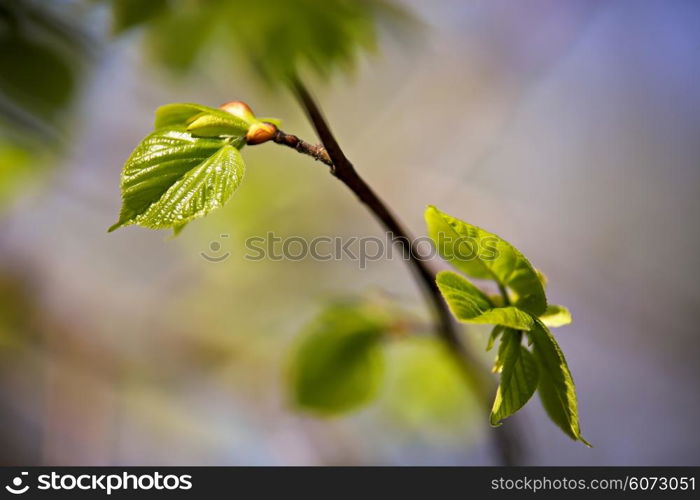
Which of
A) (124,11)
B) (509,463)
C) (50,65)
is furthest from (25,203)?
(509,463)

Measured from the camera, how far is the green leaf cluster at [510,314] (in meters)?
0.50

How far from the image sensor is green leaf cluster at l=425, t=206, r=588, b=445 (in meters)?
0.50

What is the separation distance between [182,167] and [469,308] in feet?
0.92

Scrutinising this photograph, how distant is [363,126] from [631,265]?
3.58 feet

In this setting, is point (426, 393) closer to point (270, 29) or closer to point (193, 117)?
point (270, 29)

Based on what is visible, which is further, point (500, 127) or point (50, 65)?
point (500, 127)

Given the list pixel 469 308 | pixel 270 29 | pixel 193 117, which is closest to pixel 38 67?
pixel 270 29

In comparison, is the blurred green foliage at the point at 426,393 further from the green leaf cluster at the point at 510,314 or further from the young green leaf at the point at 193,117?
the young green leaf at the point at 193,117

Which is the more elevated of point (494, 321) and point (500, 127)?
point (500, 127)

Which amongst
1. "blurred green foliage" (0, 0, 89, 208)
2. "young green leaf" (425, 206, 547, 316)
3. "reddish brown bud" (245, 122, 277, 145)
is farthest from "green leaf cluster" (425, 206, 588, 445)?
"blurred green foliage" (0, 0, 89, 208)

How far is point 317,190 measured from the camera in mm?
2055

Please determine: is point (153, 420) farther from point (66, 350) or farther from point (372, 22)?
point (372, 22)

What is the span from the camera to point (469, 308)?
51 cm

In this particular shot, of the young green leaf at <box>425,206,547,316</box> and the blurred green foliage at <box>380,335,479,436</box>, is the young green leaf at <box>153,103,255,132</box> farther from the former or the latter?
the blurred green foliage at <box>380,335,479,436</box>
